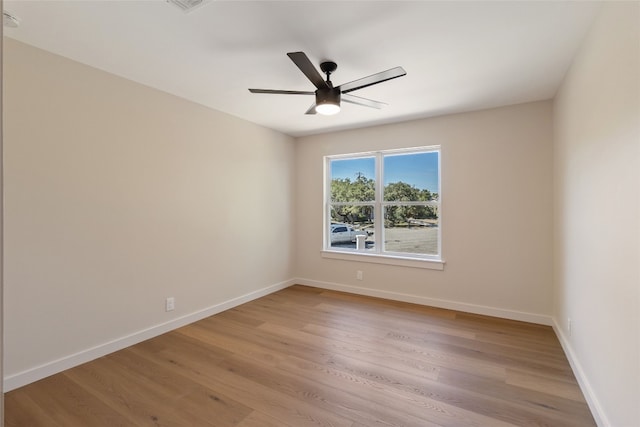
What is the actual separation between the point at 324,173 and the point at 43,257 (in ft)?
11.3

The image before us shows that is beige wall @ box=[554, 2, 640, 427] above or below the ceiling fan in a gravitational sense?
below

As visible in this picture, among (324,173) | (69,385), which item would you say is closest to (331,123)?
(324,173)

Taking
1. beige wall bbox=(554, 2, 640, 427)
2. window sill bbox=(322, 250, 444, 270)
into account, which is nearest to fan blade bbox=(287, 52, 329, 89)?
beige wall bbox=(554, 2, 640, 427)

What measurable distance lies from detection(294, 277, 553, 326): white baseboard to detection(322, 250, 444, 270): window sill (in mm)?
402

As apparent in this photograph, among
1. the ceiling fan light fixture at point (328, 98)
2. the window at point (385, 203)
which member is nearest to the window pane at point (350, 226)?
the window at point (385, 203)

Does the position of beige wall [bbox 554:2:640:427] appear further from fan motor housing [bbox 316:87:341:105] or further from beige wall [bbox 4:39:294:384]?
beige wall [bbox 4:39:294:384]

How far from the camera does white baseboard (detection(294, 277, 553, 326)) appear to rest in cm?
344

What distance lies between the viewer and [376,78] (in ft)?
7.55

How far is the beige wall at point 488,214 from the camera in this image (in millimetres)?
3404

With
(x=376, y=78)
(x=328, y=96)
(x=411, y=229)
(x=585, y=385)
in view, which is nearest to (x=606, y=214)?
(x=585, y=385)

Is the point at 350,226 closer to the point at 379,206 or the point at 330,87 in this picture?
the point at 379,206

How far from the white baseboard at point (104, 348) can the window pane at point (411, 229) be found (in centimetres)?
219

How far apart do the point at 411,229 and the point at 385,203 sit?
0.51 metres

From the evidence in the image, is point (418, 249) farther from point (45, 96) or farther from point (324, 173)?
point (45, 96)
